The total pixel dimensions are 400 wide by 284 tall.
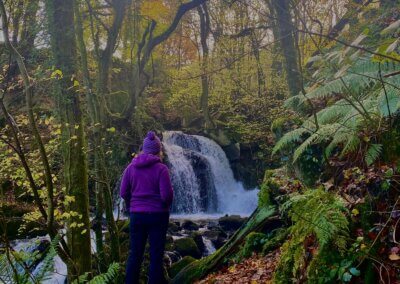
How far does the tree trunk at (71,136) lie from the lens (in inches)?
200

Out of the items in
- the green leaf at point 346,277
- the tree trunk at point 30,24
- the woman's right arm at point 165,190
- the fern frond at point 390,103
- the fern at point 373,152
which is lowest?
the green leaf at point 346,277

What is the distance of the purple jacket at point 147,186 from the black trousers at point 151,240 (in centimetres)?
9

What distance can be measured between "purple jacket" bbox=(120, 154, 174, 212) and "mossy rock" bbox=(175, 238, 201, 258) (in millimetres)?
4937

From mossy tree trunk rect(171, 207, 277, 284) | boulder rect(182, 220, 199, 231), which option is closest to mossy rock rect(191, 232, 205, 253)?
boulder rect(182, 220, 199, 231)

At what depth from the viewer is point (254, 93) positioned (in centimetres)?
1667

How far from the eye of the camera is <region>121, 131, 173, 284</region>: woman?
13.9ft

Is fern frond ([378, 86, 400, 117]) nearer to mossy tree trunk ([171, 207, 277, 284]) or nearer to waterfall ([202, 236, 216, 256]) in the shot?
mossy tree trunk ([171, 207, 277, 284])

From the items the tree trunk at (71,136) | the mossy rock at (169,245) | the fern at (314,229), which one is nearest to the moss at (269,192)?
the fern at (314,229)

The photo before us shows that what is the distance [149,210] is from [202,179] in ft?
39.9

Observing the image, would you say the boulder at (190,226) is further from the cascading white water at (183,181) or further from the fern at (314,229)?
the fern at (314,229)

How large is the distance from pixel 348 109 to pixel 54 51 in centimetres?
400

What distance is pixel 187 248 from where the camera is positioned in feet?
29.8

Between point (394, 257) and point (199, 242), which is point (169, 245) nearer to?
point (199, 242)

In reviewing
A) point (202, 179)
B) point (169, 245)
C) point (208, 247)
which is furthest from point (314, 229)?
point (202, 179)
